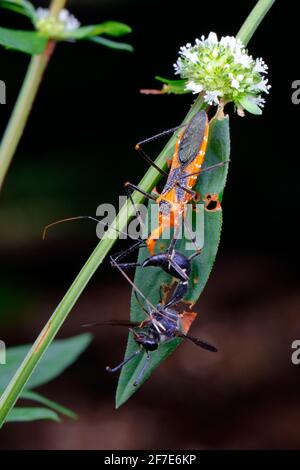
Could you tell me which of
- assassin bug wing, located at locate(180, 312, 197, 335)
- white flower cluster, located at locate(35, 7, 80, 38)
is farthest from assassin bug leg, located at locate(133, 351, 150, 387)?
white flower cluster, located at locate(35, 7, 80, 38)

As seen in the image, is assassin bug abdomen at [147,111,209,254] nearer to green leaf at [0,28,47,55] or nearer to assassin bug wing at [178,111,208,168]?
assassin bug wing at [178,111,208,168]

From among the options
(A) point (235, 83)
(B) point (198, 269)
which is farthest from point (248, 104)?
(B) point (198, 269)

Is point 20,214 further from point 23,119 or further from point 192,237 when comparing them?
point 192,237

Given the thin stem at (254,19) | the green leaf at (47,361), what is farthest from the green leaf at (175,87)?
the green leaf at (47,361)

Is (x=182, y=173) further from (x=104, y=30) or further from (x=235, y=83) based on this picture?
(x=104, y=30)

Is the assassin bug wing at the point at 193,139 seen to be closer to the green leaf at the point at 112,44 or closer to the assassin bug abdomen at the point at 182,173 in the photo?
the assassin bug abdomen at the point at 182,173

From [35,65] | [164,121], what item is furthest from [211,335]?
[35,65]
